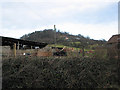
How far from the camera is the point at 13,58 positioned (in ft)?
22.4

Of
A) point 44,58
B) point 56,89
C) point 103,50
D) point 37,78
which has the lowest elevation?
point 56,89

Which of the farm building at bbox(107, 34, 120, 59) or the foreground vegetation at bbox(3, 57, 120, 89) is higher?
the farm building at bbox(107, 34, 120, 59)

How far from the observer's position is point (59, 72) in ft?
19.2

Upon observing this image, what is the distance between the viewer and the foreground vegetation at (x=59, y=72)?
5312 mm

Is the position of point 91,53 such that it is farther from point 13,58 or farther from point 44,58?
point 13,58

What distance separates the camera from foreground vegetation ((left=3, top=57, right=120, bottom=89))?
531 cm

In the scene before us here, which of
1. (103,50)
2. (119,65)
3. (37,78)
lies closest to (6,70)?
(37,78)

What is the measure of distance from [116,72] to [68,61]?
2162 mm

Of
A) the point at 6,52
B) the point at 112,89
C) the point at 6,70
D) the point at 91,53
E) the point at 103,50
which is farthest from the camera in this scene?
the point at 6,52

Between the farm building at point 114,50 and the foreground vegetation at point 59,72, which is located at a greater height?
the farm building at point 114,50

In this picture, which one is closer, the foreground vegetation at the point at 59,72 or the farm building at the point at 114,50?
the farm building at the point at 114,50

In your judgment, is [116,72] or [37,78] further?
[37,78]

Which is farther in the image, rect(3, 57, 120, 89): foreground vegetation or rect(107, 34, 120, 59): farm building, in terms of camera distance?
rect(3, 57, 120, 89): foreground vegetation

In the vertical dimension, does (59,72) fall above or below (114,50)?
below
